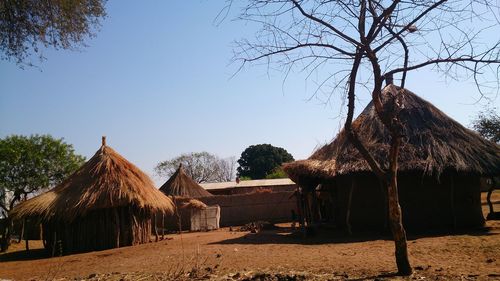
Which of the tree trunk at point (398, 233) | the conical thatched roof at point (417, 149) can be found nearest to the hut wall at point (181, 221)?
the conical thatched roof at point (417, 149)

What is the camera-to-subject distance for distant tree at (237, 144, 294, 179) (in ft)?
186

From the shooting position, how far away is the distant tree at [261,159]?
5681 centimetres

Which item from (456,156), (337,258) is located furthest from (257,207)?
(337,258)

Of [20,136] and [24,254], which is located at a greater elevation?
[20,136]

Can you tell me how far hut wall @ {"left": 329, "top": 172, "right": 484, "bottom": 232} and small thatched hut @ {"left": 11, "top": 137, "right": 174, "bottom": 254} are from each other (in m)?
7.55

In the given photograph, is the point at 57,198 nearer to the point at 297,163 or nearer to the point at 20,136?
the point at 297,163

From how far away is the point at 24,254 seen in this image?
53.6 feet

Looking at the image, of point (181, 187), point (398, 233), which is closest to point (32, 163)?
point (181, 187)

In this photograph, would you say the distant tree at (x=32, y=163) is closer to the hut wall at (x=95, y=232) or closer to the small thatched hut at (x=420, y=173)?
the hut wall at (x=95, y=232)

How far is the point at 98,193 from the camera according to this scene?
15141mm

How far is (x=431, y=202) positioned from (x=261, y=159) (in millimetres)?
43565

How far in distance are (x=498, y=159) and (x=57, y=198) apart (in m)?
14.3

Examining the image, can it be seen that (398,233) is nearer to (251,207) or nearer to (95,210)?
(95,210)

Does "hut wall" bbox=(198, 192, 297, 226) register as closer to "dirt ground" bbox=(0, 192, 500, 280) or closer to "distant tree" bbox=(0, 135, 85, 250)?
"distant tree" bbox=(0, 135, 85, 250)
